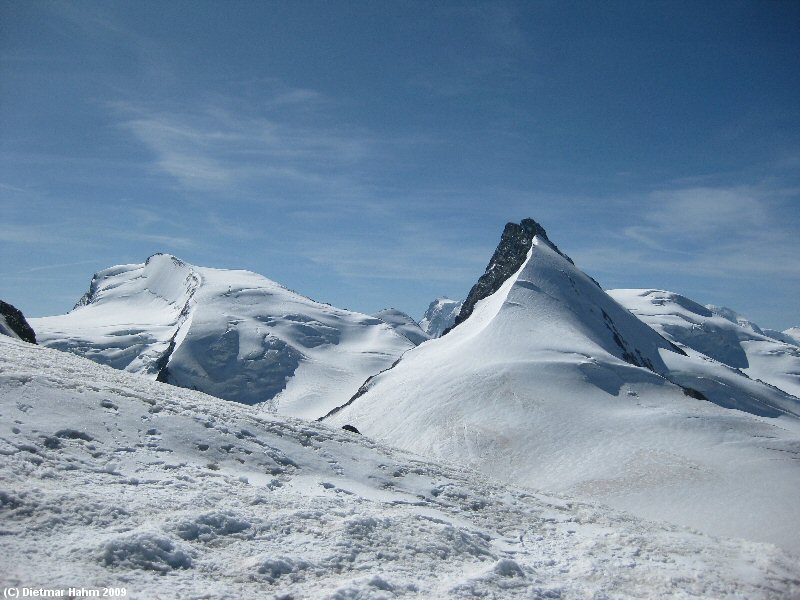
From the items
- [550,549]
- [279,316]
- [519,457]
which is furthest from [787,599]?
[279,316]

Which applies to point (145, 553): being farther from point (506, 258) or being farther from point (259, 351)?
point (259, 351)

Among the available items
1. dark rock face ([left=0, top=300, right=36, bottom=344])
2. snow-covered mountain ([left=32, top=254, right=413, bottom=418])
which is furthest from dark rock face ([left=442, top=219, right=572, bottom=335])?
dark rock face ([left=0, top=300, right=36, bottom=344])

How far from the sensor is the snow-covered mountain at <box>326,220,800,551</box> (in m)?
31.8

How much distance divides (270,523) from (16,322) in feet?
143

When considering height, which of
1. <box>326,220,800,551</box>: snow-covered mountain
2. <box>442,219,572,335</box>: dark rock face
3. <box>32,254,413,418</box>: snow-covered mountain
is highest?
<box>442,219,572,335</box>: dark rock face

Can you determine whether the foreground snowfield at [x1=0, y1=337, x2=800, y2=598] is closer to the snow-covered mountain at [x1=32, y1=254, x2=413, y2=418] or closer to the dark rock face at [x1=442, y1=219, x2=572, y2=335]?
the dark rock face at [x1=442, y1=219, x2=572, y2=335]

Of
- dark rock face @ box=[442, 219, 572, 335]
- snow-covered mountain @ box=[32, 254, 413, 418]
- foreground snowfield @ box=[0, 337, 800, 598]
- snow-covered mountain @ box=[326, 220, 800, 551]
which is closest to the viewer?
foreground snowfield @ box=[0, 337, 800, 598]

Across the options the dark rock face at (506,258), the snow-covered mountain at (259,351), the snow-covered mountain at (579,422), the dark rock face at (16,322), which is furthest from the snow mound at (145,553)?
the snow-covered mountain at (259,351)

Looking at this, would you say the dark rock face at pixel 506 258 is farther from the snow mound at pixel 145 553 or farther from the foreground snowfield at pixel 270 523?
the snow mound at pixel 145 553

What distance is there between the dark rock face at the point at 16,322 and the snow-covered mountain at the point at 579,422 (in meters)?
28.3

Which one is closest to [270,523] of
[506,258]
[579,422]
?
[579,422]

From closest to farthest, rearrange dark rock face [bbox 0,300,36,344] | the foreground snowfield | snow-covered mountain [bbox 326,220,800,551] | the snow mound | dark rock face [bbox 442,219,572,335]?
the snow mound < the foreground snowfield < snow-covered mountain [bbox 326,220,800,551] < dark rock face [bbox 0,300,36,344] < dark rock face [bbox 442,219,572,335]

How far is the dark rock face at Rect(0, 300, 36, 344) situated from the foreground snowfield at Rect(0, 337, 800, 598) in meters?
30.8

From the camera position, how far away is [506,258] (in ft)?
381
